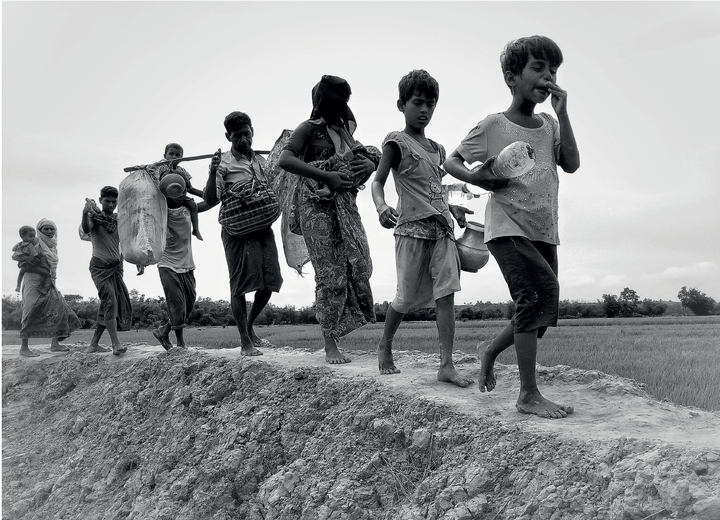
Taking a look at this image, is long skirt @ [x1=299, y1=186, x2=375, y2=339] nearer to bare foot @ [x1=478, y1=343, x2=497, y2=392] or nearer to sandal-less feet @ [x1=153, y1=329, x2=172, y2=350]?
bare foot @ [x1=478, y1=343, x2=497, y2=392]

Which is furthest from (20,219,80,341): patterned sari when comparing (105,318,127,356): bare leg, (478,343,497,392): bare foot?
(478,343,497,392): bare foot

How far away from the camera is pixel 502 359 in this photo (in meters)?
5.19

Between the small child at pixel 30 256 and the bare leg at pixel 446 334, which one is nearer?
the bare leg at pixel 446 334

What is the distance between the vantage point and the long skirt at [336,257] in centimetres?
443

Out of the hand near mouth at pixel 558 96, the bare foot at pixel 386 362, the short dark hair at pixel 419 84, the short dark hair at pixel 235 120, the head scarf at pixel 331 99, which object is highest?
the short dark hair at pixel 235 120

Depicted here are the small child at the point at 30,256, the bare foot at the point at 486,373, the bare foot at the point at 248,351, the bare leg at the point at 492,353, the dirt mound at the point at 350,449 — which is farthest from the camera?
the small child at the point at 30,256

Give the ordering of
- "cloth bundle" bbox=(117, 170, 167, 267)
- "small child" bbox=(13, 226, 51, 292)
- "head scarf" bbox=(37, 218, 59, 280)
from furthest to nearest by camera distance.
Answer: "head scarf" bbox=(37, 218, 59, 280), "small child" bbox=(13, 226, 51, 292), "cloth bundle" bbox=(117, 170, 167, 267)

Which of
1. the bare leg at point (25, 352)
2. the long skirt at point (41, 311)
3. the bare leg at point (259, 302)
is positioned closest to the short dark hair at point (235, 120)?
the bare leg at point (259, 302)

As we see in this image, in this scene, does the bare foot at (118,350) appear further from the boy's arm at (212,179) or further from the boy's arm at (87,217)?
the boy's arm at (212,179)

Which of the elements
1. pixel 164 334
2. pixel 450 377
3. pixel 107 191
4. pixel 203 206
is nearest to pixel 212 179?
pixel 203 206

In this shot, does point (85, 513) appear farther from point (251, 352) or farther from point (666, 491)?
point (666, 491)

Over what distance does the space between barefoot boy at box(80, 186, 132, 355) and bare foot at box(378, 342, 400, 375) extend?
3974mm

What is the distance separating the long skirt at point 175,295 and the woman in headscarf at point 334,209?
86.3 inches

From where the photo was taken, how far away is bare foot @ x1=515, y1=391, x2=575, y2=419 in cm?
288
